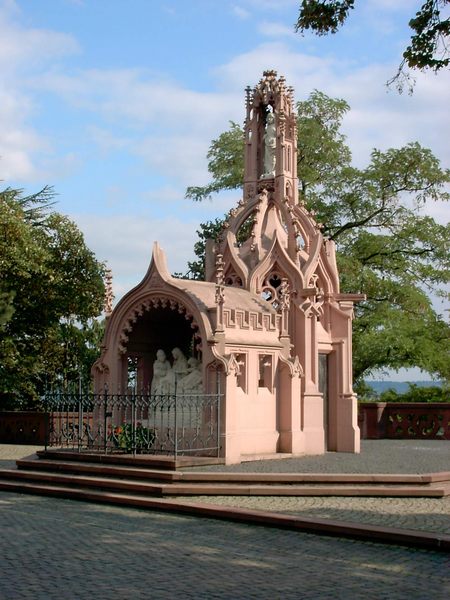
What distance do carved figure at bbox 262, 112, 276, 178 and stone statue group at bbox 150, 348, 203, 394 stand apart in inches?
238

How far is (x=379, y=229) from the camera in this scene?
33.3 m

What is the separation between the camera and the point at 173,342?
878 inches

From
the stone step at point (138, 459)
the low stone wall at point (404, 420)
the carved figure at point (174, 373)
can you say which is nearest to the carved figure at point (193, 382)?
the carved figure at point (174, 373)

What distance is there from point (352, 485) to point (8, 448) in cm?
1319

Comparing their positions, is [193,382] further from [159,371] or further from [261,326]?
[261,326]

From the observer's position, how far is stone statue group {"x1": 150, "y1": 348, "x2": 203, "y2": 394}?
19.1m

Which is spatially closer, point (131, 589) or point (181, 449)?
point (131, 589)

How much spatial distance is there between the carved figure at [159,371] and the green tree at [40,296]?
24.2ft

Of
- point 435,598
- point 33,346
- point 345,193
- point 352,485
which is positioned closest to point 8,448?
point 33,346

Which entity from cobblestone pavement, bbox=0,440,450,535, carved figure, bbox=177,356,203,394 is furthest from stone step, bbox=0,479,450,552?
carved figure, bbox=177,356,203,394

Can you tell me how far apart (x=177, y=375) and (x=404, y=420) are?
11.0 meters

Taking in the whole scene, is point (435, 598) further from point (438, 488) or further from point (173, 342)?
point (173, 342)

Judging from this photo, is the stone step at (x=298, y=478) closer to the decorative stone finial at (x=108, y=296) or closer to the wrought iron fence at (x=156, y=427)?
the wrought iron fence at (x=156, y=427)

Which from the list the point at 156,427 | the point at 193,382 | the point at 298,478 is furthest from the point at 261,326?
the point at 298,478
